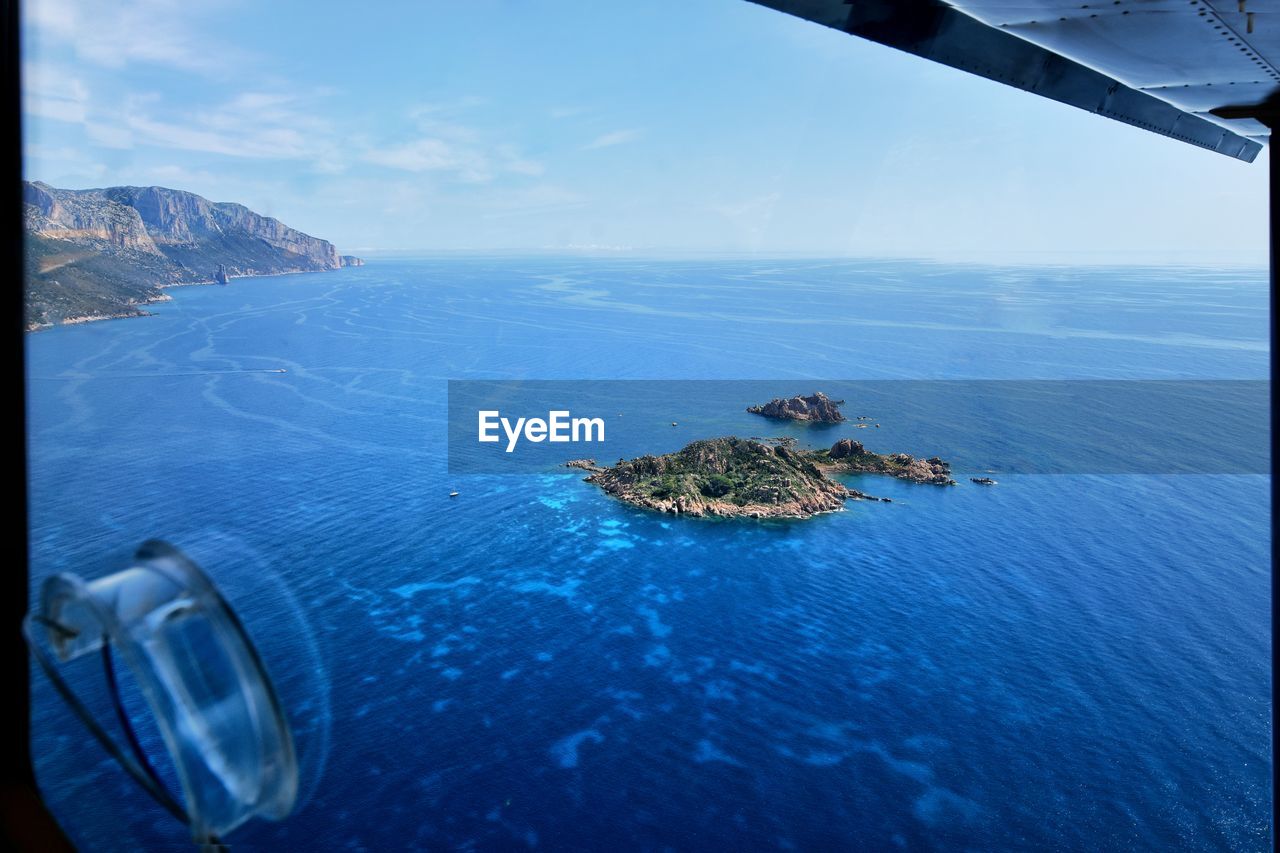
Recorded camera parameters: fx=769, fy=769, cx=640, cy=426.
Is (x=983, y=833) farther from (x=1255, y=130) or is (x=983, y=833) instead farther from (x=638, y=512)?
(x=638, y=512)

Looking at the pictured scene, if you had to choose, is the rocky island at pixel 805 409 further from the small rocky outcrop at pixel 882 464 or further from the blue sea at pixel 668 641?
the blue sea at pixel 668 641

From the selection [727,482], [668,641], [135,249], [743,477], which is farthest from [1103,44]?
[135,249]

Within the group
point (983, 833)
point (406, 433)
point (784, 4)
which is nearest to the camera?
point (784, 4)

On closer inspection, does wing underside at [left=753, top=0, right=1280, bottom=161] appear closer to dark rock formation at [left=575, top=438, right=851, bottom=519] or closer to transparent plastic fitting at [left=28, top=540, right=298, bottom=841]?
transparent plastic fitting at [left=28, top=540, right=298, bottom=841]

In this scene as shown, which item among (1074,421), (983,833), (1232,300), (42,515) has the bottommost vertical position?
(983,833)

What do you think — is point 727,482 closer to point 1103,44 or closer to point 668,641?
point 668,641

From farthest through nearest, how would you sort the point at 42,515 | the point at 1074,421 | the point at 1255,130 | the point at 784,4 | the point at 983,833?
the point at 1074,421 → the point at 42,515 → the point at 983,833 → the point at 1255,130 → the point at 784,4

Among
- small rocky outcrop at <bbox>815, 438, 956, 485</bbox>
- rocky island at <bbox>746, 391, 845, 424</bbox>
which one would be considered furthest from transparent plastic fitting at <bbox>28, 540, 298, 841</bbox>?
rocky island at <bbox>746, 391, 845, 424</bbox>

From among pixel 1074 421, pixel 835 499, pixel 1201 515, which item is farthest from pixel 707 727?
pixel 1074 421
